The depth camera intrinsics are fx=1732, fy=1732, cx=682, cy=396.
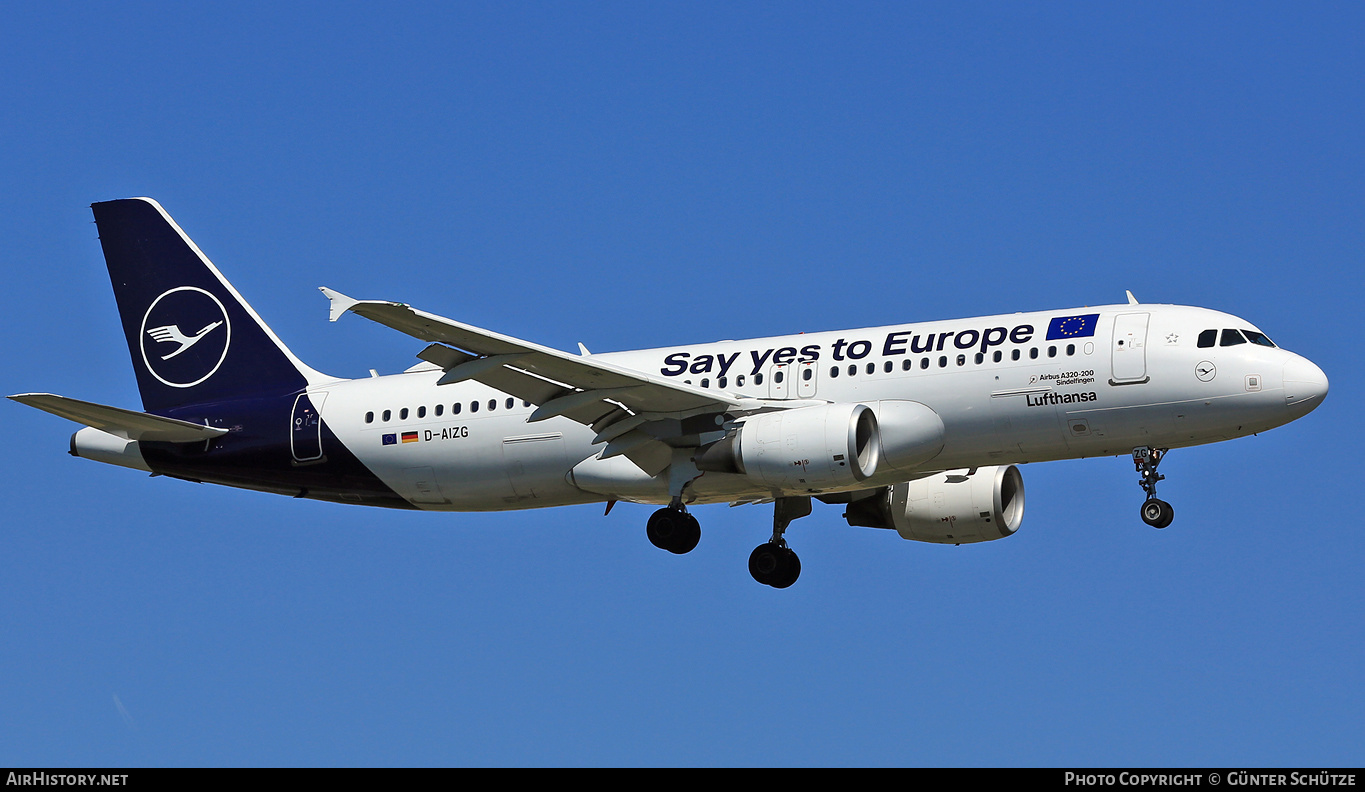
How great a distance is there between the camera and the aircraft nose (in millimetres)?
32750

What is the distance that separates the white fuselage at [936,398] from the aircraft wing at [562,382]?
103 centimetres

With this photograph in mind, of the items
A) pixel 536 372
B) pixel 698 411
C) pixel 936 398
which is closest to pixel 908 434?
pixel 936 398

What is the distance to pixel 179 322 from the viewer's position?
41.9m

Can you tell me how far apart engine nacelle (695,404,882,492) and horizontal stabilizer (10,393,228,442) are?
12.9 m

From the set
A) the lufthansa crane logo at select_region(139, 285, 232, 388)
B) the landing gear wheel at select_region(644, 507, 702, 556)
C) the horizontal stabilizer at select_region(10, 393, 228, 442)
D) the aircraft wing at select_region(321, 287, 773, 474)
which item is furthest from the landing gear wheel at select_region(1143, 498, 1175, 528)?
the lufthansa crane logo at select_region(139, 285, 232, 388)

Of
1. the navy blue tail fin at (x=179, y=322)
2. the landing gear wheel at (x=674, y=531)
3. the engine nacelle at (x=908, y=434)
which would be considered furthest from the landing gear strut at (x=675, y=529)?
the navy blue tail fin at (x=179, y=322)

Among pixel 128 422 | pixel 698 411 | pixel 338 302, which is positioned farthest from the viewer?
pixel 128 422

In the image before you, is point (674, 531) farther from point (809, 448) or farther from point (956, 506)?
point (956, 506)

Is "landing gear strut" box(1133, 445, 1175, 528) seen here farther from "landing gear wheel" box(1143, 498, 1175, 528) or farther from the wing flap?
the wing flap

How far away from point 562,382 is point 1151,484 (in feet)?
38.8

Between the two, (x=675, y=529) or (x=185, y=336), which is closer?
(x=675, y=529)

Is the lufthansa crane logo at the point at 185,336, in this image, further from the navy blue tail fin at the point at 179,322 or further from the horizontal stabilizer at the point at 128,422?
the horizontal stabilizer at the point at 128,422

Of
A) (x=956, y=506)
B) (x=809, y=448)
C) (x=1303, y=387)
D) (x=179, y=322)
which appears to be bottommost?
(x=809, y=448)

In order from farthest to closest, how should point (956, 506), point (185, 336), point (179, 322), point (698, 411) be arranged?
point (179, 322)
point (185, 336)
point (956, 506)
point (698, 411)
